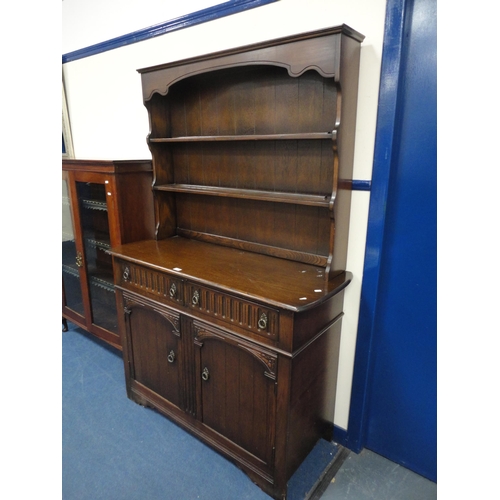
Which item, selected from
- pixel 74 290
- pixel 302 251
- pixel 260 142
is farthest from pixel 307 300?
pixel 74 290

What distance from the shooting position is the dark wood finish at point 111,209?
1.97 m

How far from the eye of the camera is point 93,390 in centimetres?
216

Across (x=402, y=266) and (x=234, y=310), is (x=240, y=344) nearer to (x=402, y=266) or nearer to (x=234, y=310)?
(x=234, y=310)

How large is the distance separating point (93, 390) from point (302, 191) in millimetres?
1761

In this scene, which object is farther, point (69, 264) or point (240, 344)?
point (69, 264)

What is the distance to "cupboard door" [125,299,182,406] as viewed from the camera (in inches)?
68.2

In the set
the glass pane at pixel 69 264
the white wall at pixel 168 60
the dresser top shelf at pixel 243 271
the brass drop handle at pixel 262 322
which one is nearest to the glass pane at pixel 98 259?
the glass pane at pixel 69 264

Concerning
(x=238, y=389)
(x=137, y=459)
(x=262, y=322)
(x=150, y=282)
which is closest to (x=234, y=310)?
(x=262, y=322)

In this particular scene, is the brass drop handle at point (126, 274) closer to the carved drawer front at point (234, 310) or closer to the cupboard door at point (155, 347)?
the cupboard door at point (155, 347)

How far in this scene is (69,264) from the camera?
2.66 metres

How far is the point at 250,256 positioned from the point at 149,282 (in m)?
0.53

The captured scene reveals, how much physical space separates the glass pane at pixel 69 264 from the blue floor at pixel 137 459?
0.70 metres

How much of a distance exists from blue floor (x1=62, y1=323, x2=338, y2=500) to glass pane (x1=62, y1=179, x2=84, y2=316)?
0.70 metres
